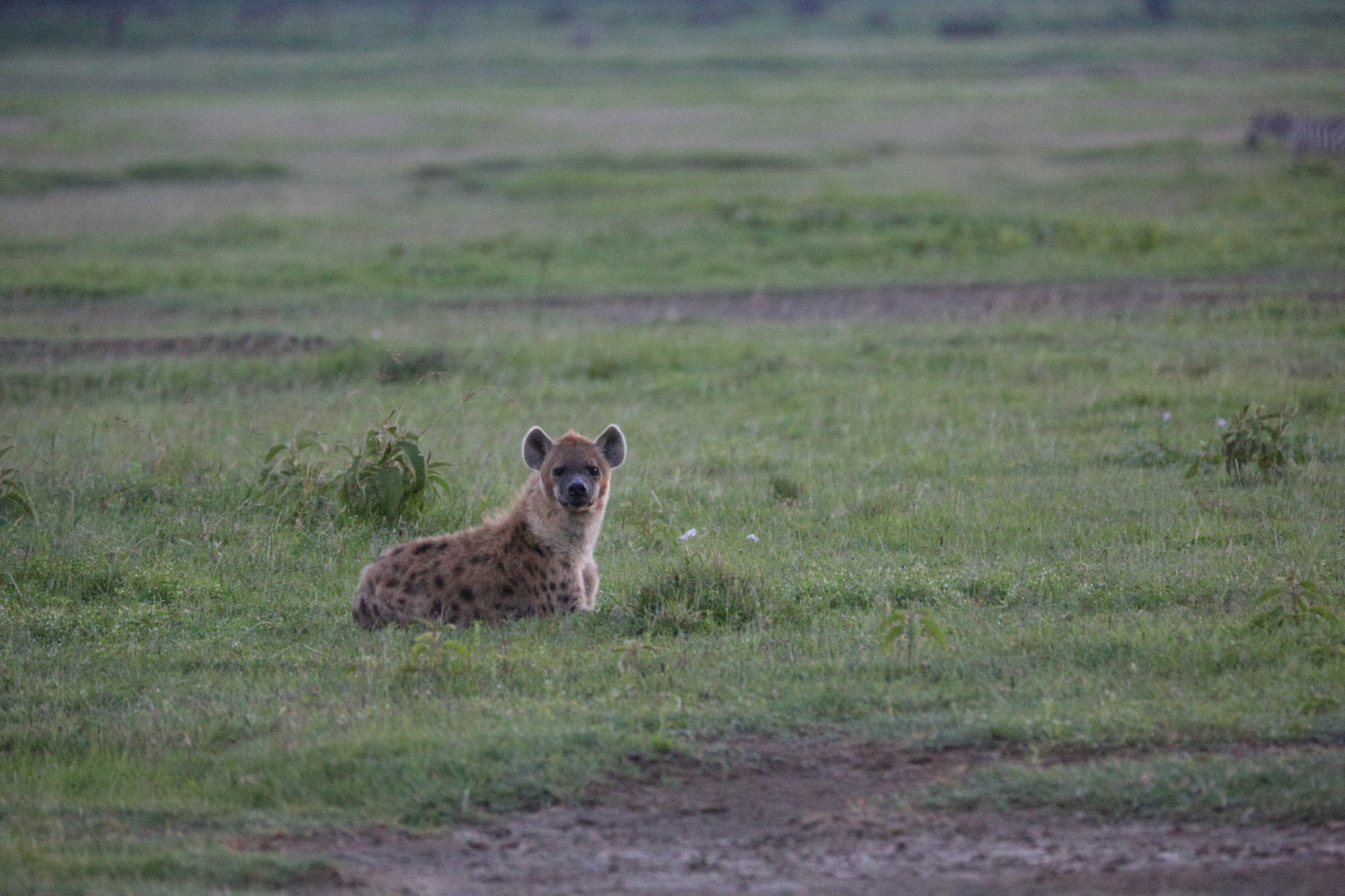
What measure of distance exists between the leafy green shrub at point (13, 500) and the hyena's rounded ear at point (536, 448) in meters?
3.48

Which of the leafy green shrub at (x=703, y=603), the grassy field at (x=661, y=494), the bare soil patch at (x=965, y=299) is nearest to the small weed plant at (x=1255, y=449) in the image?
the grassy field at (x=661, y=494)

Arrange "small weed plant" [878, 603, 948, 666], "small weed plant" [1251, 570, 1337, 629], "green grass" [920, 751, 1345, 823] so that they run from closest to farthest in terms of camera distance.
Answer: "green grass" [920, 751, 1345, 823], "small weed plant" [878, 603, 948, 666], "small weed plant" [1251, 570, 1337, 629]

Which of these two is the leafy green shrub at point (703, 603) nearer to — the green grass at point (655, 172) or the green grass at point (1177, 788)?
the green grass at point (1177, 788)

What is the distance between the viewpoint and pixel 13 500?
856 cm

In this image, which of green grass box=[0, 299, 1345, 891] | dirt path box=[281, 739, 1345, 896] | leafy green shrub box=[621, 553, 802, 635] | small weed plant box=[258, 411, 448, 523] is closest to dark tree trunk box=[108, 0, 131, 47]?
green grass box=[0, 299, 1345, 891]

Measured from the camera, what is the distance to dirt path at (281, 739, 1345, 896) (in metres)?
4.27

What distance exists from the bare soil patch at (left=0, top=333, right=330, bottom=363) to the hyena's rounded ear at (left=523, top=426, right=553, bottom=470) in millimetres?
7885

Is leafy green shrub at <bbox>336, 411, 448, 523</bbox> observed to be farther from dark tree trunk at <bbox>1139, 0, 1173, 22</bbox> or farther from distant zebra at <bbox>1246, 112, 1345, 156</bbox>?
dark tree trunk at <bbox>1139, 0, 1173, 22</bbox>

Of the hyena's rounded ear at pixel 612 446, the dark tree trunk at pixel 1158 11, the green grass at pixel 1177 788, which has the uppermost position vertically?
the dark tree trunk at pixel 1158 11

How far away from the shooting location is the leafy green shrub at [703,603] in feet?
21.4

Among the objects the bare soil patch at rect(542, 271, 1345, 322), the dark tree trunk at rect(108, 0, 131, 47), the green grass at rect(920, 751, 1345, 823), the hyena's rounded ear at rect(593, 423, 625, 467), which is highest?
the dark tree trunk at rect(108, 0, 131, 47)

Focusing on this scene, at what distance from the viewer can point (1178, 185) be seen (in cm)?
2434

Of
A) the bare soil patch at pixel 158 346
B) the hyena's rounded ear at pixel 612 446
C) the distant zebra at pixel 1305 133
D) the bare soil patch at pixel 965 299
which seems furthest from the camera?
the distant zebra at pixel 1305 133

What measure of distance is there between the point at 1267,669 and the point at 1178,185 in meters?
20.5
